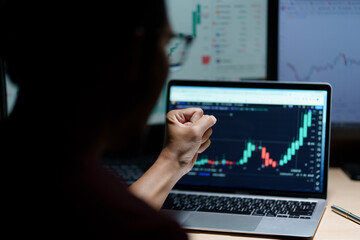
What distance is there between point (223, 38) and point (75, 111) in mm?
861

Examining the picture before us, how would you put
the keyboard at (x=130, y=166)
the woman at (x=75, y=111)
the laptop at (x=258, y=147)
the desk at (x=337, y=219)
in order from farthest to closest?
the keyboard at (x=130, y=166) → the laptop at (x=258, y=147) → the desk at (x=337, y=219) → the woman at (x=75, y=111)

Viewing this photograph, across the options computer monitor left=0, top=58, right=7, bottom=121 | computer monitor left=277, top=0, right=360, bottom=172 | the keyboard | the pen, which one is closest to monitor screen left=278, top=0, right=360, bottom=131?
computer monitor left=277, top=0, right=360, bottom=172

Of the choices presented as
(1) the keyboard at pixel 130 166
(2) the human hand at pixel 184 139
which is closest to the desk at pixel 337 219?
(2) the human hand at pixel 184 139

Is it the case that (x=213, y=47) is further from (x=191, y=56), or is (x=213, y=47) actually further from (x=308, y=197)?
(x=308, y=197)

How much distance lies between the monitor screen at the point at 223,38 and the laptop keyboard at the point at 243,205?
328mm

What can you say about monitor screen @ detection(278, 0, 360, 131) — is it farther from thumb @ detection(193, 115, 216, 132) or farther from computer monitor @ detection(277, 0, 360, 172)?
thumb @ detection(193, 115, 216, 132)

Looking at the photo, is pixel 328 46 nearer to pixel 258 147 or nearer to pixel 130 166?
pixel 258 147

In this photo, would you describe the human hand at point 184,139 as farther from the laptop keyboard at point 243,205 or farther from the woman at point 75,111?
the woman at point 75,111

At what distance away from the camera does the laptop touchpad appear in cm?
87

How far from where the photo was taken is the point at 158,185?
898mm

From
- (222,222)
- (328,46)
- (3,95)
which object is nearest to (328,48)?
(328,46)

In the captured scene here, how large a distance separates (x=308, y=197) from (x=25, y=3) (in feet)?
2.51

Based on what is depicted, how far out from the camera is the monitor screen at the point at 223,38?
1266mm

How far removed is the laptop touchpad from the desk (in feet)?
0.04
